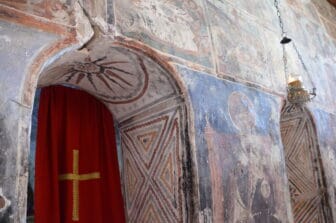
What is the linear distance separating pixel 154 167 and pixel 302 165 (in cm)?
264

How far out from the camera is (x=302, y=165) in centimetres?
506

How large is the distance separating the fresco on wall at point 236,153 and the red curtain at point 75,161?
1061 millimetres

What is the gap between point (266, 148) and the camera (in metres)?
3.94

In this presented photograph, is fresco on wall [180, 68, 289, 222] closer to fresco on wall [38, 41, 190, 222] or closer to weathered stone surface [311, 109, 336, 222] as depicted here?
fresco on wall [38, 41, 190, 222]

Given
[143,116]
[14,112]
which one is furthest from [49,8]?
[143,116]

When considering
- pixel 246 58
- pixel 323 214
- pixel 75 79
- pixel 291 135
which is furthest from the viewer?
pixel 291 135

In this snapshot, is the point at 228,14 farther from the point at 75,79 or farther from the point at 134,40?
the point at 75,79

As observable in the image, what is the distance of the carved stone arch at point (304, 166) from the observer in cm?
480

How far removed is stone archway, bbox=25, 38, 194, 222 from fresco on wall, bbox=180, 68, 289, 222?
0.56 ft

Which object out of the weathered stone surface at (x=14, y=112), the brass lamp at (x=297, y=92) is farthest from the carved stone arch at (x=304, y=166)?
the weathered stone surface at (x=14, y=112)

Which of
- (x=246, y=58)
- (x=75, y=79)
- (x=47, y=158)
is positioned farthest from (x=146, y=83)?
(x=246, y=58)

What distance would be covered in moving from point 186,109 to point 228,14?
5.46ft

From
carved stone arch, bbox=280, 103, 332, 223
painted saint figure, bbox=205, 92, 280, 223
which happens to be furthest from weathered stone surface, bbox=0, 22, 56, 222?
carved stone arch, bbox=280, 103, 332, 223

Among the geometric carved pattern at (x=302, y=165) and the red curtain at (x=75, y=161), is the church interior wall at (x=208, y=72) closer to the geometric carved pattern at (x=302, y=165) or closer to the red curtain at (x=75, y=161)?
the geometric carved pattern at (x=302, y=165)
